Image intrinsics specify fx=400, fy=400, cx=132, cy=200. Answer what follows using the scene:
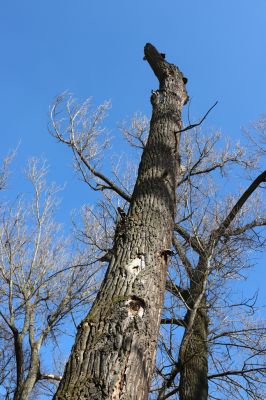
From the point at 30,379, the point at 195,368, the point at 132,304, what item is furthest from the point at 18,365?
the point at 132,304

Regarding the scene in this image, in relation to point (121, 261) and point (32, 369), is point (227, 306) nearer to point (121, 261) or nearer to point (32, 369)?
point (121, 261)

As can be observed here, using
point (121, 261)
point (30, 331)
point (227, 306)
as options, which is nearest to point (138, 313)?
point (121, 261)

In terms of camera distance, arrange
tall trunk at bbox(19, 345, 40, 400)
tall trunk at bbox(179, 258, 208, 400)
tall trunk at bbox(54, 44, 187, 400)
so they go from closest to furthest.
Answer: tall trunk at bbox(54, 44, 187, 400)
tall trunk at bbox(179, 258, 208, 400)
tall trunk at bbox(19, 345, 40, 400)

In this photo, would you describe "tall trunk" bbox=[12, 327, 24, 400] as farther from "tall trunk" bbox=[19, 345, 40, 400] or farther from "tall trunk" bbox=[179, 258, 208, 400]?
"tall trunk" bbox=[179, 258, 208, 400]

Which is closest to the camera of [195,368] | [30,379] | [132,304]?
[132,304]

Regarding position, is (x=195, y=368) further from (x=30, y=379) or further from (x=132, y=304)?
(x=132, y=304)

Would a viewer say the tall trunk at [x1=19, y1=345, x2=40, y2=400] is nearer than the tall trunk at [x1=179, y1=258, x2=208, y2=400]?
No

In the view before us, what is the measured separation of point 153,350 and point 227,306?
2.64m

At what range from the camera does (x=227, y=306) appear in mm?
4535

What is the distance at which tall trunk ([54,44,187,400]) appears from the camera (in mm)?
1805

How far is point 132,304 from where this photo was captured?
7.18 ft

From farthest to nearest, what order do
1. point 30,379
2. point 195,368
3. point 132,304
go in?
point 30,379 → point 195,368 → point 132,304

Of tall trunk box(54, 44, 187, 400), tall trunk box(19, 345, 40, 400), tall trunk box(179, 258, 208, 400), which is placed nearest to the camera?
tall trunk box(54, 44, 187, 400)

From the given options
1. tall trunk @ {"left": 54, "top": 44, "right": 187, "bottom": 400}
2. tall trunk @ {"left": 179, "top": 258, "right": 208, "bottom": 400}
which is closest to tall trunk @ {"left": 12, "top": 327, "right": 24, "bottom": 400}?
tall trunk @ {"left": 179, "top": 258, "right": 208, "bottom": 400}
